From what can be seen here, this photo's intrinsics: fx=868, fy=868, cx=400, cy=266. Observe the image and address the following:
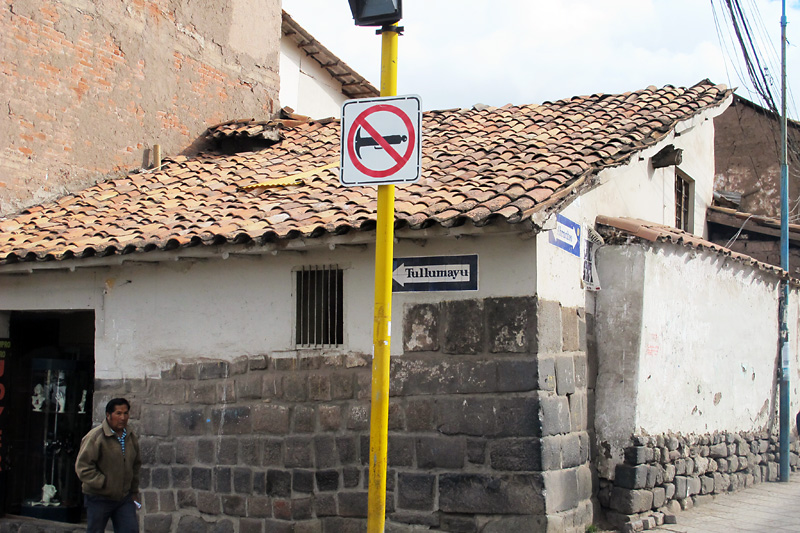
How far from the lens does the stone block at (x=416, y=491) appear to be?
740 centimetres

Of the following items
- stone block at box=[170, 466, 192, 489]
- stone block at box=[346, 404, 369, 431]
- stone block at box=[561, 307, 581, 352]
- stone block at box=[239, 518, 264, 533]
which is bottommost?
stone block at box=[239, 518, 264, 533]

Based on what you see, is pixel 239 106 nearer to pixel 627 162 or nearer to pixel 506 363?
pixel 627 162

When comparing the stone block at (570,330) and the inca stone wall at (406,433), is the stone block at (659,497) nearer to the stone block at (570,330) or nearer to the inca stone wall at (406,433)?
the inca stone wall at (406,433)

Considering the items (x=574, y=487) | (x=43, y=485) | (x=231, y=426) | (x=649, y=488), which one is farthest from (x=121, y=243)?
(x=649, y=488)

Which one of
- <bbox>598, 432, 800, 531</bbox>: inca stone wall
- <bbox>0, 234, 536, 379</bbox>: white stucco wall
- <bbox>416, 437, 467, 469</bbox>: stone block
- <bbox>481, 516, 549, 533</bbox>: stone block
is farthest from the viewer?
<bbox>598, 432, 800, 531</bbox>: inca stone wall

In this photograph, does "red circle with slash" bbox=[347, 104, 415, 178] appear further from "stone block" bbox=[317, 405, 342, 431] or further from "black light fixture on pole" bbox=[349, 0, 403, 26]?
"stone block" bbox=[317, 405, 342, 431]

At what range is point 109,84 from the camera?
11.6m

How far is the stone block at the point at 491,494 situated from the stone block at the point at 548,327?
109 centimetres

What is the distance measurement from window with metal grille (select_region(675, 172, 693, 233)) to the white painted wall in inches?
277

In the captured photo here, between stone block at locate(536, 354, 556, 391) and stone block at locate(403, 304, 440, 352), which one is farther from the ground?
stone block at locate(403, 304, 440, 352)

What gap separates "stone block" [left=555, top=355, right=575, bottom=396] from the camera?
7626 millimetres

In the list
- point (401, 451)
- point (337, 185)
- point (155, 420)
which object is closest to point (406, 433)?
point (401, 451)

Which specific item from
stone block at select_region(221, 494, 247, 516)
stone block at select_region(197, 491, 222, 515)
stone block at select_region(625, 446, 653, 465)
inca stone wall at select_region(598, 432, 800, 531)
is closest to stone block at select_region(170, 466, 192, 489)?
stone block at select_region(197, 491, 222, 515)

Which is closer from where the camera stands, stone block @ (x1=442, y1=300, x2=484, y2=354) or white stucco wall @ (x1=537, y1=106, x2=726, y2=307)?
stone block @ (x1=442, y1=300, x2=484, y2=354)
